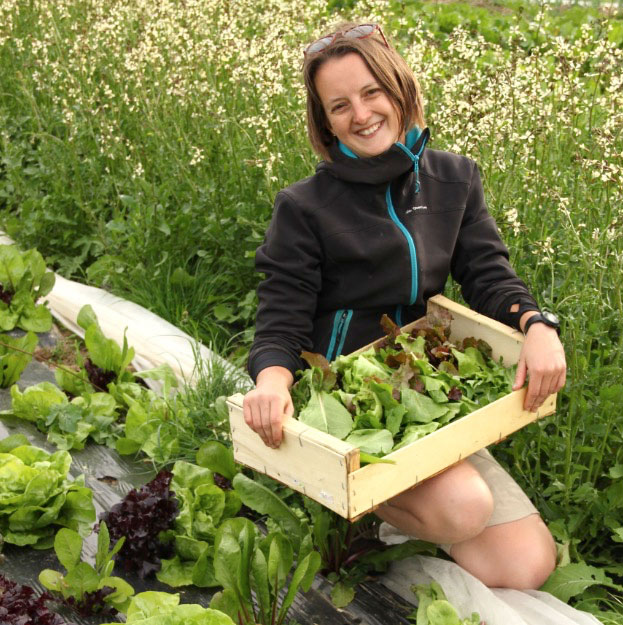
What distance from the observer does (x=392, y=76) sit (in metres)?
2.69

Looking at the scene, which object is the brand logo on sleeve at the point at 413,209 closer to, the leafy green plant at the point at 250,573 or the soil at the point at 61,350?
the leafy green plant at the point at 250,573

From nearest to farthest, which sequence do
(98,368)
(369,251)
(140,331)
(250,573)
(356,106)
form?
(250,573), (356,106), (369,251), (98,368), (140,331)

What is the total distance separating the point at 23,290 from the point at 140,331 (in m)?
0.58

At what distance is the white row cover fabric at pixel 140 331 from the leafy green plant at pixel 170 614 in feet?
4.53

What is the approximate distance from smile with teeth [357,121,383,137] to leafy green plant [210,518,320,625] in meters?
1.12

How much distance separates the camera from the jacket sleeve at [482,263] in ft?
9.34

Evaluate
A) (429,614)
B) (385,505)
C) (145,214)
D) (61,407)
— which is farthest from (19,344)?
(429,614)

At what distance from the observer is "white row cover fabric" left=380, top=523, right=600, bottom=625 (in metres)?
2.53

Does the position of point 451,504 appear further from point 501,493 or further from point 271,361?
point 271,361

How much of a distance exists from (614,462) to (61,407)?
1936 mm

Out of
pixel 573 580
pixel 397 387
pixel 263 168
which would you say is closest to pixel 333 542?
pixel 397 387

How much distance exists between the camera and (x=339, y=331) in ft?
9.45

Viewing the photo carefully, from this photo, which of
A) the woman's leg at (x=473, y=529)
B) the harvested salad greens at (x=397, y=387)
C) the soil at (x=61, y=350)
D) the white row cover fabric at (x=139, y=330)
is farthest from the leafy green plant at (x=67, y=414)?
the woman's leg at (x=473, y=529)

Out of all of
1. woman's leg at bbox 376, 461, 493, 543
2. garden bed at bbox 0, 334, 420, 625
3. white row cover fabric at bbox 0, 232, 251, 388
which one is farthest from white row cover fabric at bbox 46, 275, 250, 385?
woman's leg at bbox 376, 461, 493, 543
